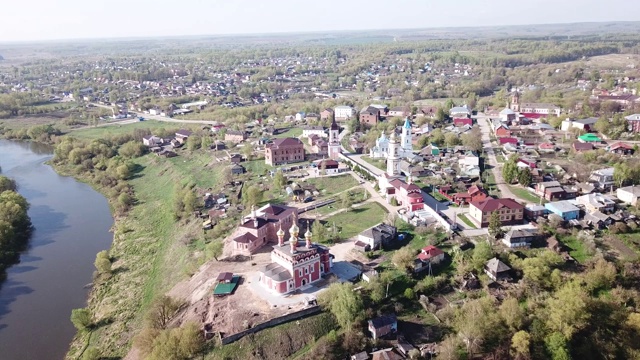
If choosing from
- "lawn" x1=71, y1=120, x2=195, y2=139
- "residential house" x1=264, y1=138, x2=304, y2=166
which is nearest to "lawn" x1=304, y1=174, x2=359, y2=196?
"residential house" x1=264, y1=138, x2=304, y2=166

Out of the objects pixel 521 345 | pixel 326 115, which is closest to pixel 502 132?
pixel 326 115

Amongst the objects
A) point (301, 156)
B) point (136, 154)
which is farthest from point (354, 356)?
point (136, 154)

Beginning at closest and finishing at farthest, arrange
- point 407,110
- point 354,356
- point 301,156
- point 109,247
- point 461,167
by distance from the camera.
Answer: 1. point 354,356
2. point 109,247
3. point 461,167
4. point 301,156
5. point 407,110

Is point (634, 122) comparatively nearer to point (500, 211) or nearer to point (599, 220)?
point (599, 220)

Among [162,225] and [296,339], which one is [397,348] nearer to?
[296,339]

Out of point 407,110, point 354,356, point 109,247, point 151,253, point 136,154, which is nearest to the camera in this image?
point 354,356

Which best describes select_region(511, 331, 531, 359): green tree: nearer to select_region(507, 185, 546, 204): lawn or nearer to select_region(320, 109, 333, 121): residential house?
select_region(507, 185, 546, 204): lawn
